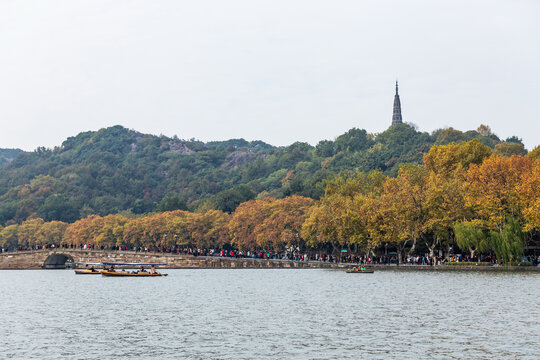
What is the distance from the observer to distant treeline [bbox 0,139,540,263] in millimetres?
101062

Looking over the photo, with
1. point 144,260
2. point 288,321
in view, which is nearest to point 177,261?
point 144,260

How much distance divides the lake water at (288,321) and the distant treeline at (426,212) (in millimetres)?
11406

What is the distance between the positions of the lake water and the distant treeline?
37.4ft

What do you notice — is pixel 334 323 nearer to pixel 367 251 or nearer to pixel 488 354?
pixel 488 354

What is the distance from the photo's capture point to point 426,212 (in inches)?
4363

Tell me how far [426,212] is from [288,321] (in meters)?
60.0

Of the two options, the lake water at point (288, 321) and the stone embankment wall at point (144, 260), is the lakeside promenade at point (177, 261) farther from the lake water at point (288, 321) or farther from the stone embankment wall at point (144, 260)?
the lake water at point (288, 321)

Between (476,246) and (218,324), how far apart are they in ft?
188

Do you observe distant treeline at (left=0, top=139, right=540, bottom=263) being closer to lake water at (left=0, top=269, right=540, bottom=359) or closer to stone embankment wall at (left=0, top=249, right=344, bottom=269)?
stone embankment wall at (left=0, top=249, right=344, bottom=269)

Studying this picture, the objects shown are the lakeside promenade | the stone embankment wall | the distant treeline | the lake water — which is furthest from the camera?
the stone embankment wall

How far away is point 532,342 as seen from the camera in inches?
1729

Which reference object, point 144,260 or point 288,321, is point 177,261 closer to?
point 144,260

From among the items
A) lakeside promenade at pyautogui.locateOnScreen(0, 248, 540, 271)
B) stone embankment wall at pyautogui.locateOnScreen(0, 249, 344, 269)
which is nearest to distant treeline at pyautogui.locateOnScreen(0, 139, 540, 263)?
lakeside promenade at pyautogui.locateOnScreen(0, 248, 540, 271)

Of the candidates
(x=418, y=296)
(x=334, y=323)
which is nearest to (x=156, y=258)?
(x=418, y=296)
